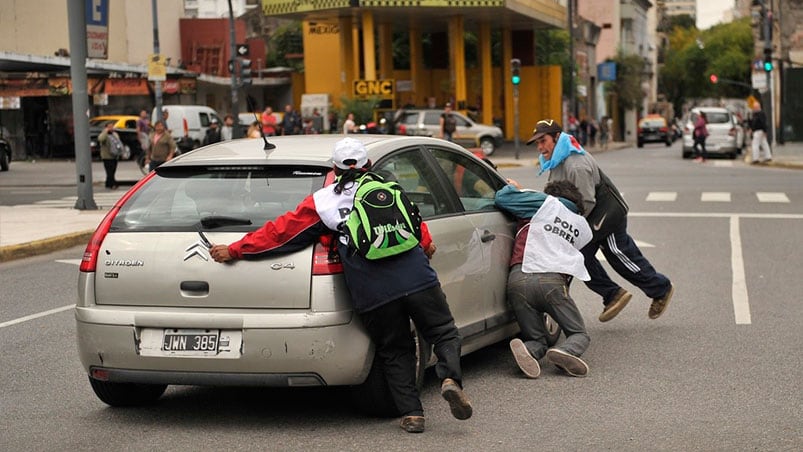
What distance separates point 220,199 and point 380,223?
39.4 inches

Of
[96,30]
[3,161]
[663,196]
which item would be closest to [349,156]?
[96,30]

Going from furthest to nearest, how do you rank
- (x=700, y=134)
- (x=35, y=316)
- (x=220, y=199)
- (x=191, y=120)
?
(x=191, y=120), (x=700, y=134), (x=35, y=316), (x=220, y=199)

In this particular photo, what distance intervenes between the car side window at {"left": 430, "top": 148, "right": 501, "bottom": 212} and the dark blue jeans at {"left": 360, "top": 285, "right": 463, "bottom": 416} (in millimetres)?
1494

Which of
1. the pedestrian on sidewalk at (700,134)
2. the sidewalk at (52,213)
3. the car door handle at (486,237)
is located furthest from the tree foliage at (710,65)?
the car door handle at (486,237)

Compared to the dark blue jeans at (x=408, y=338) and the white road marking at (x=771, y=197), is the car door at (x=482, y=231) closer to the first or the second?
the dark blue jeans at (x=408, y=338)

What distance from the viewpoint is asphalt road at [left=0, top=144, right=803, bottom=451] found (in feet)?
21.5

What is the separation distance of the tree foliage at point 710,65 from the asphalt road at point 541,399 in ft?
317

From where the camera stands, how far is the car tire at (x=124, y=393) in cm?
725

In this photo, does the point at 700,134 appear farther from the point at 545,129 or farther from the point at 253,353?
the point at 253,353

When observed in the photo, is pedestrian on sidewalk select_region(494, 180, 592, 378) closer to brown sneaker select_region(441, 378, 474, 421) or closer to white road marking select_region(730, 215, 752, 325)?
brown sneaker select_region(441, 378, 474, 421)

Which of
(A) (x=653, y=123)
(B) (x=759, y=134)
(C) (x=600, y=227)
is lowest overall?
(A) (x=653, y=123)

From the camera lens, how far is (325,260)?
260 inches

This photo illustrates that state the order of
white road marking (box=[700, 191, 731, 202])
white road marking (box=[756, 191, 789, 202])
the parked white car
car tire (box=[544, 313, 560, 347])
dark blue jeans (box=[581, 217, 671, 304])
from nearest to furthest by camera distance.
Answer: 1. car tire (box=[544, 313, 560, 347])
2. dark blue jeans (box=[581, 217, 671, 304])
3. white road marking (box=[756, 191, 789, 202])
4. white road marking (box=[700, 191, 731, 202])
5. the parked white car

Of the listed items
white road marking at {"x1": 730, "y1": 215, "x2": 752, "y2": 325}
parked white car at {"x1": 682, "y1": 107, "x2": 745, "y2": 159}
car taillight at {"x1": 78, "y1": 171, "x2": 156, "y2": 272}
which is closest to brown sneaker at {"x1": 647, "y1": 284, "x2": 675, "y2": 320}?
white road marking at {"x1": 730, "y1": 215, "x2": 752, "y2": 325}
